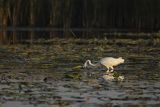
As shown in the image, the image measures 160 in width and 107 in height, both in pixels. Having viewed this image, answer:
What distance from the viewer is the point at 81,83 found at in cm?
1598

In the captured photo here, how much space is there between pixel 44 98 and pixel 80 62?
28.9ft

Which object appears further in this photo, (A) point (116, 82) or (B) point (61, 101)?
(A) point (116, 82)

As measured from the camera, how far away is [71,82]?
53.0ft

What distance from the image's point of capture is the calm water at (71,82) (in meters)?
12.9

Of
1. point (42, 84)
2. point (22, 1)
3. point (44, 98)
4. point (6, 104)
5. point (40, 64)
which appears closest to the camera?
point (6, 104)

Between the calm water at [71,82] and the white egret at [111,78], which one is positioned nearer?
the calm water at [71,82]

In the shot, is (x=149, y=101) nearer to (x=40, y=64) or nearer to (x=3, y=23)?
(x=40, y=64)

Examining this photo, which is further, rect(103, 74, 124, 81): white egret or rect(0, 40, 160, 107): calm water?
rect(103, 74, 124, 81): white egret

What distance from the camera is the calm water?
1293 centimetres

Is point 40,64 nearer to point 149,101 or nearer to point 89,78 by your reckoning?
point 89,78

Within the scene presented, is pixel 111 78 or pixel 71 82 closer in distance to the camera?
pixel 71 82

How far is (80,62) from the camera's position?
22.0 meters

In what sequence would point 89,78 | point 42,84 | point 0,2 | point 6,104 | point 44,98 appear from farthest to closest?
point 0,2, point 89,78, point 42,84, point 44,98, point 6,104

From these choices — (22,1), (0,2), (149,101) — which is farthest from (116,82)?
(22,1)
